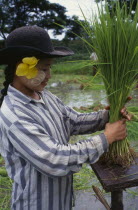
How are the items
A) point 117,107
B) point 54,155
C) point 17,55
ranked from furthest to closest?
point 117,107 → point 17,55 → point 54,155

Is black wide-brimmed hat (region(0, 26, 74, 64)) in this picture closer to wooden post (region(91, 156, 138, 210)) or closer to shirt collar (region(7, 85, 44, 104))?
shirt collar (region(7, 85, 44, 104))

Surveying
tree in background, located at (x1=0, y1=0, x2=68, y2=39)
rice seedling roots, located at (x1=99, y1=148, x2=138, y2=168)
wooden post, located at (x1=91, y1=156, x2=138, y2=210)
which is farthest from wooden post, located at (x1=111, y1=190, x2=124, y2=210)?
tree in background, located at (x1=0, y1=0, x2=68, y2=39)

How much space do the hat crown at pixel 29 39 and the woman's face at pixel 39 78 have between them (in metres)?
0.06

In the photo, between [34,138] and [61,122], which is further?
[61,122]

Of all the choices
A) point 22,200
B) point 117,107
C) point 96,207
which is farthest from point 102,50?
point 96,207

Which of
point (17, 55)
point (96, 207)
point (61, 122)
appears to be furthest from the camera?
point (96, 207)

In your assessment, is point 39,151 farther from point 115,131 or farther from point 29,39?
point 29,39

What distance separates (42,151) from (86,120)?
0.51 m

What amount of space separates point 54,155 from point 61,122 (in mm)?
362

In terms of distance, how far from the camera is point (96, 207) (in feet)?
6.49

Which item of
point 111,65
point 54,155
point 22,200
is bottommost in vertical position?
point 22,200

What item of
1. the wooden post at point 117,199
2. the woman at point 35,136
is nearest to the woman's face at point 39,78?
the woman at point 35,136

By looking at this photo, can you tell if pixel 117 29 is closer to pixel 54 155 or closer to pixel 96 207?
pixel 54 155

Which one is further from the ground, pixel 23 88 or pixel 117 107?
pixel 23 88
